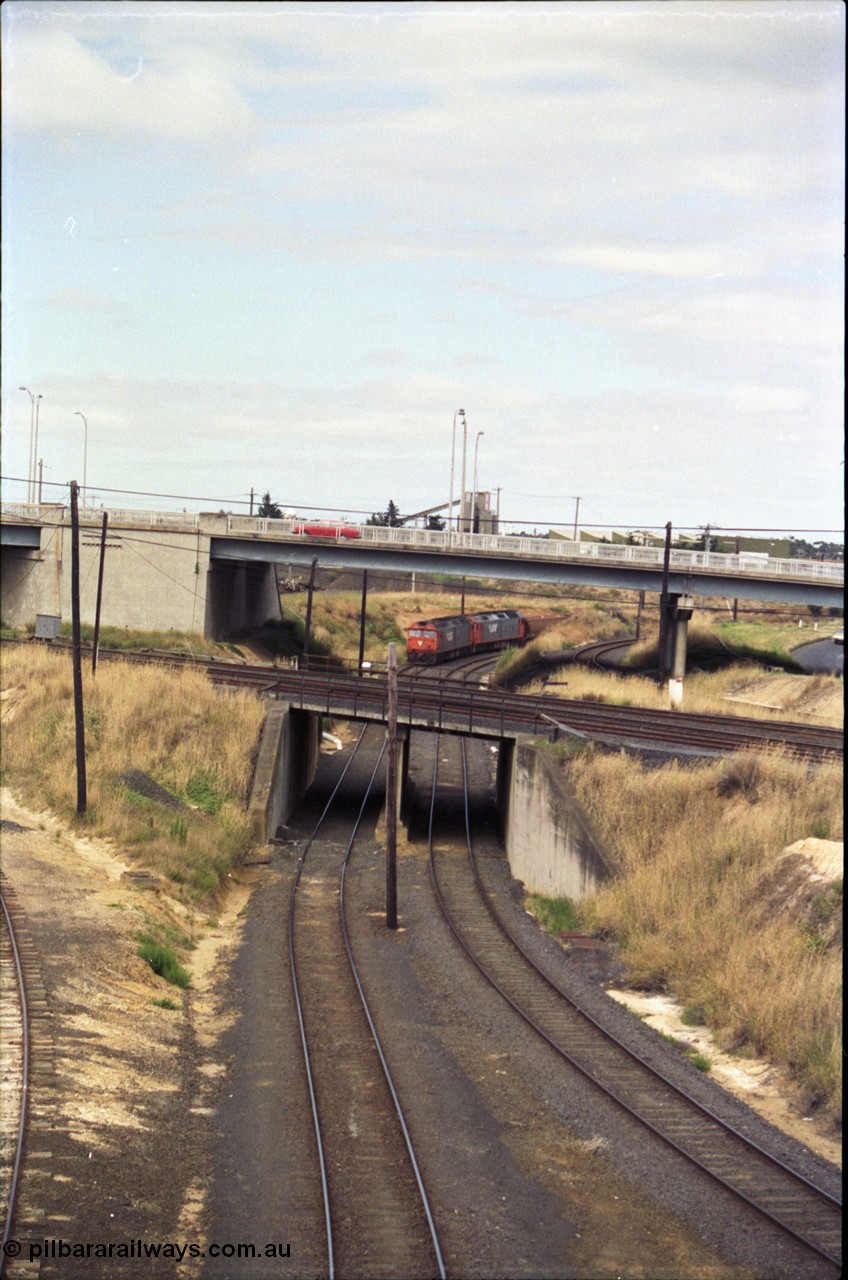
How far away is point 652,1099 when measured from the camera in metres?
15.0

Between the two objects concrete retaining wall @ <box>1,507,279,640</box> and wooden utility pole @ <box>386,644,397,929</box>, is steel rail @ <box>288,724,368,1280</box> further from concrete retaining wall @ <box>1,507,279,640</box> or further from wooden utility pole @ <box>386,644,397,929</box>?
concrete retaining wall @ <box>1,507,279,640</box>

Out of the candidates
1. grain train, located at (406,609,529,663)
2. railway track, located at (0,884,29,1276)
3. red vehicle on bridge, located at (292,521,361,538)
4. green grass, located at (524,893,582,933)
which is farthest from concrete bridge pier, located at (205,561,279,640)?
railway track, located at (0,884,29,1276)

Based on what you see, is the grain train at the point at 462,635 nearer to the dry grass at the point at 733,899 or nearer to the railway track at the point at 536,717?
the railway track at the point at 536,717

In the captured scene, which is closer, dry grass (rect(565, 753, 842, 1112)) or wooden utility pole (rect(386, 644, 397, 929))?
dry grass (rect(565, 753, 842, 1112))

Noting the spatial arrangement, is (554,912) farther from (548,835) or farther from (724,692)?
(724,692)

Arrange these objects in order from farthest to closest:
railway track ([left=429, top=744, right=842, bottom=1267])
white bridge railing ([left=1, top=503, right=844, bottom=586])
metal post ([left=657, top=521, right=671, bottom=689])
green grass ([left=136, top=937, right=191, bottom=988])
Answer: white bridge railing ([left=1, top=503, right=844, bottom=586]) → metal post ([left=657, top=521, right=671, bottom=689]) → green grass ([left=136, top=937, right=191, bottom=988]) → railway track ([left=429, top=744, right=842, bottom=1267])

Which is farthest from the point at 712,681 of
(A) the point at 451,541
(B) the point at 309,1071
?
(B) the point at 309,1071

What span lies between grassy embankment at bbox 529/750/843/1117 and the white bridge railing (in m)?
22.2

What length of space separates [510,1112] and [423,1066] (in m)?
1.84

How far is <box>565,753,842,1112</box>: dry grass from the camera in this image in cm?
1703

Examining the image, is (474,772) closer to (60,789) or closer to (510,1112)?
(60,789)

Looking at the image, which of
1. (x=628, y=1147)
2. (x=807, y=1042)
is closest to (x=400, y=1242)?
(x=628, y=1147)

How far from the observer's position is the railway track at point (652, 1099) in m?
12.0

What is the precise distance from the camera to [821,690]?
4809 cm
